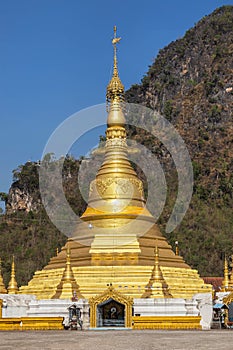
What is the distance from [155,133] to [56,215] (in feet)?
91.8

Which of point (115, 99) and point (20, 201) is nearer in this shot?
point (115, 99)

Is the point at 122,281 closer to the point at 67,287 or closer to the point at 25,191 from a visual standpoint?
the point at 67,287

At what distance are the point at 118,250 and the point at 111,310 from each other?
3996 mm

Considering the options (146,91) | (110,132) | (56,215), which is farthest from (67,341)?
(146,91)

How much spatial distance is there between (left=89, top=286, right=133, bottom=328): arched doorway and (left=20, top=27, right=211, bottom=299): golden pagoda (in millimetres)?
1206

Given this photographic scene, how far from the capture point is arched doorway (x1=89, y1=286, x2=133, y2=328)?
91.2ft

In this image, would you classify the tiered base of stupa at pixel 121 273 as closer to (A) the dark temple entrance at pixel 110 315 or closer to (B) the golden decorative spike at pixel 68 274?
(B) the golden decorative spike at pixel 68 274

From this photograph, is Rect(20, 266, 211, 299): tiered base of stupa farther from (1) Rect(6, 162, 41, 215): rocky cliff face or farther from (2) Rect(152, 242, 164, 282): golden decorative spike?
(1) Rect(6, 162, 41, 215): rocky cliff face

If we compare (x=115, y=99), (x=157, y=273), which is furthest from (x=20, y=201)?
(x=157, y=273)

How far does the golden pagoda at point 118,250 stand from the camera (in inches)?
1193

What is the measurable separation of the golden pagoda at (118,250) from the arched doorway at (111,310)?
3.96ft

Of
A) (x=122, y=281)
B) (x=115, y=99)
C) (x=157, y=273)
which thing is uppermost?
(x=115, y=99)

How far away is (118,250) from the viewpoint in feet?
105

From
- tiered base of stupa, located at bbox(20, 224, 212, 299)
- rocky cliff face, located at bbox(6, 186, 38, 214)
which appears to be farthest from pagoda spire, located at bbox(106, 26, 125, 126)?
rocky cliff face, located at bbox(6, 186, 38, 214)
